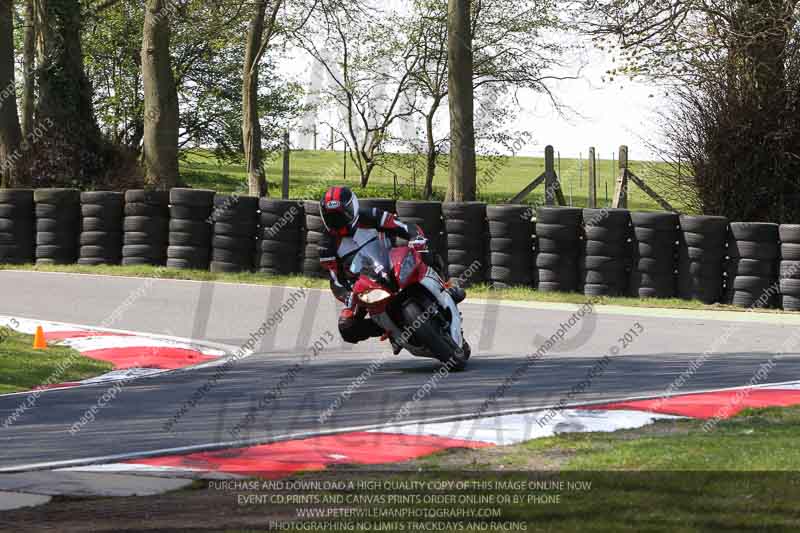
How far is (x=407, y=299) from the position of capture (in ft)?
38.2

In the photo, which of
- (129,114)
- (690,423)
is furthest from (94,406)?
(129,114)

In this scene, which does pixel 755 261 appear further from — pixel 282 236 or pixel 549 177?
pixel 282 236

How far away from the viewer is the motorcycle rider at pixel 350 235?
1180 cm

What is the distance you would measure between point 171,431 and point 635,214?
35.7 feet

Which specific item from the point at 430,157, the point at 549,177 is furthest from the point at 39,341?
the point at 430,157

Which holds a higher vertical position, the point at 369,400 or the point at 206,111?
the point at 206,111

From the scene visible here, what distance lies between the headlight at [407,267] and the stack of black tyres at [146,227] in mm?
11121

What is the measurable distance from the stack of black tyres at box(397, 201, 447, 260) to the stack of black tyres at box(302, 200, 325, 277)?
4.75 feet

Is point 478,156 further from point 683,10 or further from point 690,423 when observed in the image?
point 690,423

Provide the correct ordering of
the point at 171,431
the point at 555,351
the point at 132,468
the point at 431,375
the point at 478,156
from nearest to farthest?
the point at 132,468, the point at 171,431, the point at 431,375, the point at 555,351, the point at 478,156

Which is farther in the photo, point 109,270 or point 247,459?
point 109,270

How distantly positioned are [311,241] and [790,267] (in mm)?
7626

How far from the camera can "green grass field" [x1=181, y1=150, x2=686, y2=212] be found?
37.4 meters

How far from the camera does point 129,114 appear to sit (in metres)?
42.6
